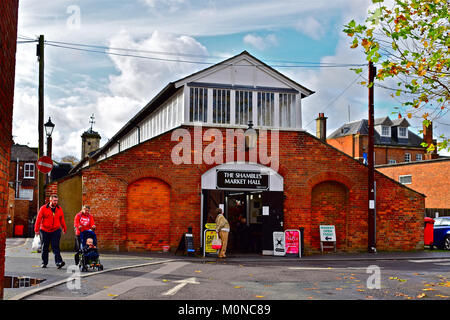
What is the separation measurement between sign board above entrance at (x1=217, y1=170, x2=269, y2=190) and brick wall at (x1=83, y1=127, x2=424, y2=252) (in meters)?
0.77

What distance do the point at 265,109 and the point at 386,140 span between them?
138 feet

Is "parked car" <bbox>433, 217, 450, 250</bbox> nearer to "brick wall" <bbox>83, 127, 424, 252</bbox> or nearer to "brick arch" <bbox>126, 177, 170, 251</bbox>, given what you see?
"brick wall" <bbox>83, 127, 424, 252</bbox>

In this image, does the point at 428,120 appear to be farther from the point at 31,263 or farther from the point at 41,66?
the point at 41,66

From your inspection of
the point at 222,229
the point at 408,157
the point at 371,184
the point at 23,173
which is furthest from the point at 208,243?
the point at 408,157

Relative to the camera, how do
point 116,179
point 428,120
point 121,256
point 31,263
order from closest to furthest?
1. point 428,120
2. point 31,263
3. point 121,256
4. point 116,179

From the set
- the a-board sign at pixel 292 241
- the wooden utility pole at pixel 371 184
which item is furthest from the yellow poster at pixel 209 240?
the wooden utility pole at pixel 371 184

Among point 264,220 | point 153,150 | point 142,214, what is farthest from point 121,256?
point 264,220

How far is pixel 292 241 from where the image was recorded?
64.3 ft

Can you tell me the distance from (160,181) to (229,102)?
4.35m

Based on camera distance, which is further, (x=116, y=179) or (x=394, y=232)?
(x=394, y=232)

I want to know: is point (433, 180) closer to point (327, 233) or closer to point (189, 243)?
point (327, 233)

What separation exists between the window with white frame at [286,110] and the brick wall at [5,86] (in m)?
15.6

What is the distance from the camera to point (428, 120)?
11.0 m
